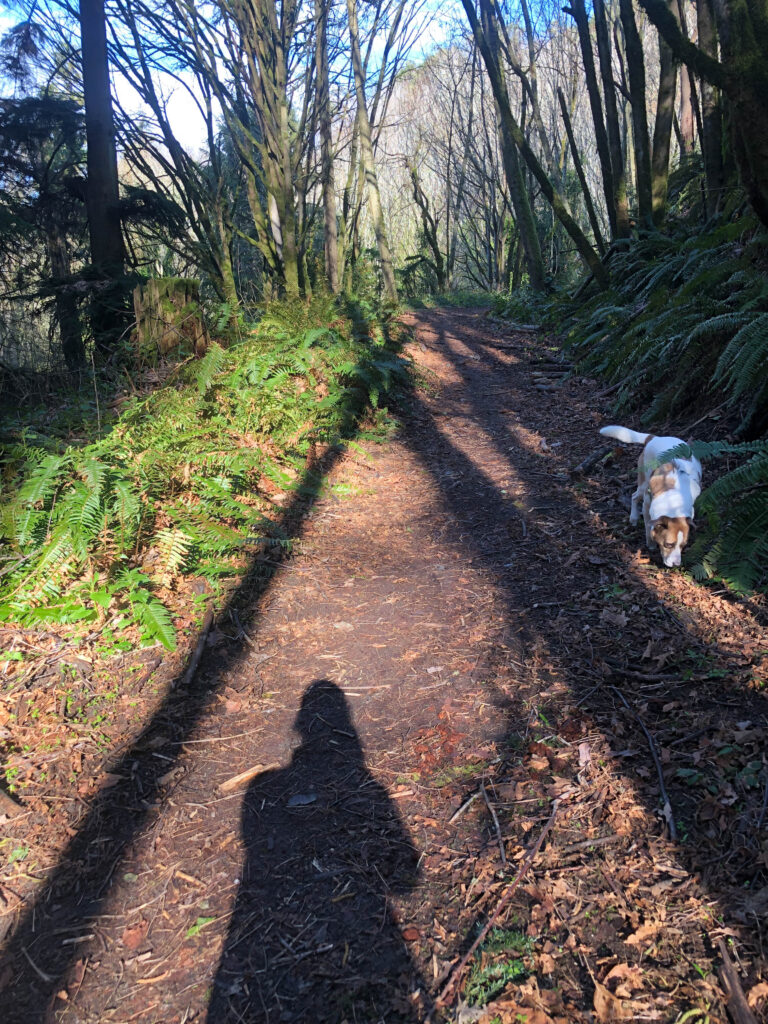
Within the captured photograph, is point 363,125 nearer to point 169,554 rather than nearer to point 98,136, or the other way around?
point 98,136

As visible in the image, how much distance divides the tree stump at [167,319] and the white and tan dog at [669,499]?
550 centimetres

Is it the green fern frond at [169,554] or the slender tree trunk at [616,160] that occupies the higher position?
the slender tree trunk at [616,160]

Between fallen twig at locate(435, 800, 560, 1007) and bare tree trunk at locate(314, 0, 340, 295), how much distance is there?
11378mm

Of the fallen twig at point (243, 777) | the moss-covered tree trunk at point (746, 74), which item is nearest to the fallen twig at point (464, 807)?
the fallen twig at point (243, 777)

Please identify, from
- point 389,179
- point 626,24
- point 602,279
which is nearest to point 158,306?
point 602,279

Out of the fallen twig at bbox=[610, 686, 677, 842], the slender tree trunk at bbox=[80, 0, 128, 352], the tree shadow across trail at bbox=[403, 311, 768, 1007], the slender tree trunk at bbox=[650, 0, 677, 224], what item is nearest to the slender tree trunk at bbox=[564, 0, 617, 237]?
the slender tree trunk at bbox=[650, 0, 677, 224]

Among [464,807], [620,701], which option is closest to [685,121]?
[620,701]

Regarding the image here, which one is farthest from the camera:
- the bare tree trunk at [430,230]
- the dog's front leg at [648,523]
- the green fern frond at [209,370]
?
the bare tree trunk at [430,230]

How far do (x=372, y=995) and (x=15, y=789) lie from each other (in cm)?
186

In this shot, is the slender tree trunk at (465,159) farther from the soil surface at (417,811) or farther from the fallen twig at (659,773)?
the fallen twig at (659,773)

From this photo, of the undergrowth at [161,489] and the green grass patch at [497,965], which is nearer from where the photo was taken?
the green grass patch at [497,965]

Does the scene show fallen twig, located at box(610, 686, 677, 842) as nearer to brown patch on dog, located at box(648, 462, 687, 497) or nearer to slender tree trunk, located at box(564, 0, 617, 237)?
brown patch on dog, located at box(648, 462, 687, 497)

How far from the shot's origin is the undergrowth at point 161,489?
394cm

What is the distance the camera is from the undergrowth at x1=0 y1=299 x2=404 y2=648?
12.9 feet
